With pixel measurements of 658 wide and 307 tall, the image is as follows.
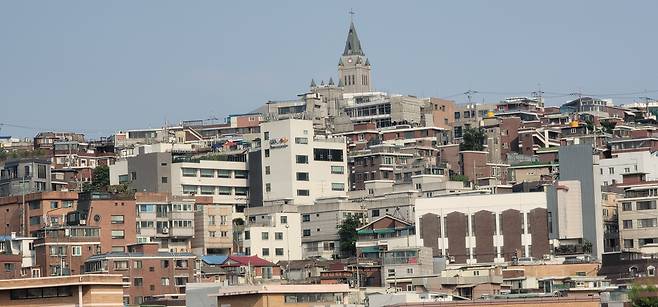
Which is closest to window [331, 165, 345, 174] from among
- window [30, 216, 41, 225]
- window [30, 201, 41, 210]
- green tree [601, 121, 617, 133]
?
window [30, 201, 41, 210]

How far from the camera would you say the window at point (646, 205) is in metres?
110

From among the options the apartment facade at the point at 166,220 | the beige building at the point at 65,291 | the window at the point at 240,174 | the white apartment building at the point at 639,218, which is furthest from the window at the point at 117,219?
the beige building at the point at 65,291

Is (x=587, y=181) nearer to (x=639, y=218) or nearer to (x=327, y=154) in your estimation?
(x=639, y=218)

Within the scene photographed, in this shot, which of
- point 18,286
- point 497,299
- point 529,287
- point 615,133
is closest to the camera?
point 18,286

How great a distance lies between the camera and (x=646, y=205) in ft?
362

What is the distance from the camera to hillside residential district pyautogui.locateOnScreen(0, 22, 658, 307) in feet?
295

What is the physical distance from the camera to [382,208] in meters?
119

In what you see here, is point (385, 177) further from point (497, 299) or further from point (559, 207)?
point (497, 299)

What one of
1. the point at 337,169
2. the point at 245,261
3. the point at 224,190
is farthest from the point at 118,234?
the point at 337,169

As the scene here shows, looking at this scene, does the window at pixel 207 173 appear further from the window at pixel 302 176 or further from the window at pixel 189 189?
the window at pixel 302 176

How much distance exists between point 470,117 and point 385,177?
111ft

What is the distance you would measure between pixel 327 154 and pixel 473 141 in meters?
20.7

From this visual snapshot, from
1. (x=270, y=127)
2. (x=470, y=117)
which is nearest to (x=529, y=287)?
(x=270, y=127)

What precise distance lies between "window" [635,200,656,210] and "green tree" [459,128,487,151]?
32.3 m
